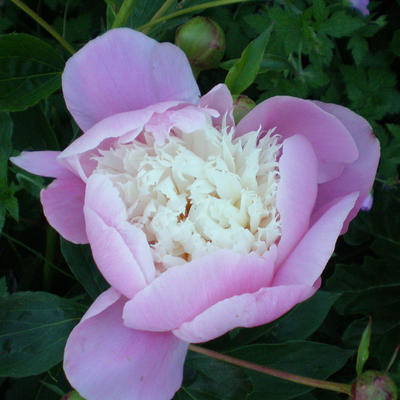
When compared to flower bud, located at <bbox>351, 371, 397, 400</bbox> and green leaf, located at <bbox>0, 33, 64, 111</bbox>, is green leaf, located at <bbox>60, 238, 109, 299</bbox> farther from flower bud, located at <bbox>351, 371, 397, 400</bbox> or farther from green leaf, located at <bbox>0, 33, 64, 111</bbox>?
flower bud, located at <bbox>351, 371, 397, 400</bbox>

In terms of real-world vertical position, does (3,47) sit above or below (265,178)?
above

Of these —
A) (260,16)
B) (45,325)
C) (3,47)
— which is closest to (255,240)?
(45,325)

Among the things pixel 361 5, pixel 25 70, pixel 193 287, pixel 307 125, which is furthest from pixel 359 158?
pixel 361 5

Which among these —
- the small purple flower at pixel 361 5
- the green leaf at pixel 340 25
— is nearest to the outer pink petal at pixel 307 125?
the green leaf at pixel 340 25

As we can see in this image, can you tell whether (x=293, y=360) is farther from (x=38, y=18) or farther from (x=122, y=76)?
(x=38, y=18)

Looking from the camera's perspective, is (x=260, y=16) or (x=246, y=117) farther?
(x=260, y=16)

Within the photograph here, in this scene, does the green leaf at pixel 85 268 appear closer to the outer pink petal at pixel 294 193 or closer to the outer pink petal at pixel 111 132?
the outer pink petal at pixel 111 132

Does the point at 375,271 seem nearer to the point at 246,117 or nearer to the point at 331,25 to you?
the point at 331,25
